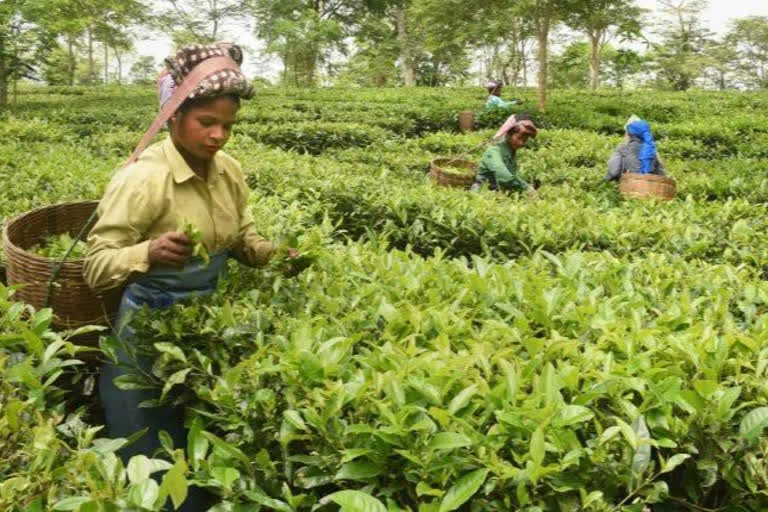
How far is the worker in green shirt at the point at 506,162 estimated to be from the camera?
17.3 feet

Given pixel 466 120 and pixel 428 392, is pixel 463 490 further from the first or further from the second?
pixel 466 120

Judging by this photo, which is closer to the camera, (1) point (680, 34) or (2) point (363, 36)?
(2) point (363, 36)

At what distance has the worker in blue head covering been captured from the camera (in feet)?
21.2

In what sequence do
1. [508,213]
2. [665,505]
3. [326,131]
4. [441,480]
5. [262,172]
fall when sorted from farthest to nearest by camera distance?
1. [326,131]
2. [262,172]
3. [508,213]
4. [665,505]
5. [441,480]

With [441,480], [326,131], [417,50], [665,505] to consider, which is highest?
[417,50]

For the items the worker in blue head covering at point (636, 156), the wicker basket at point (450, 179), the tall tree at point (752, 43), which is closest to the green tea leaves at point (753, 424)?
the wicker basket at point (450, 179)

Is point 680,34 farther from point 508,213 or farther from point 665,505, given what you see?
point 665,505

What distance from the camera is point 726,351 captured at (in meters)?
1.87

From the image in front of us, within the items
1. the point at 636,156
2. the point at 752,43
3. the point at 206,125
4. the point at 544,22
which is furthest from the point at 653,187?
the point at 752,43

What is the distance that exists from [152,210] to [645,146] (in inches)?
226

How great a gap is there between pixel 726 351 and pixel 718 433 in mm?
307

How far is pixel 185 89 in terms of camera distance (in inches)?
78.9

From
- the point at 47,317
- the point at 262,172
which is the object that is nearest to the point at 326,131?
the point at 262,172

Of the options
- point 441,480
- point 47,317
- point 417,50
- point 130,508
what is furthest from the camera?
point 417,50
